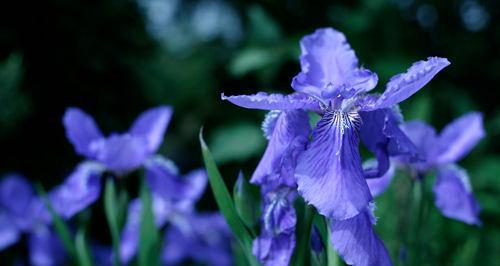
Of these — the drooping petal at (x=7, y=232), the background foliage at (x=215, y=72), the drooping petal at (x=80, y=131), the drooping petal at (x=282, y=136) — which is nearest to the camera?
the drooping petal at (x=282, y=136)

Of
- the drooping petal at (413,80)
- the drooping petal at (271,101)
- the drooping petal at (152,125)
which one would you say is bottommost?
the drooping petal at (152,125)

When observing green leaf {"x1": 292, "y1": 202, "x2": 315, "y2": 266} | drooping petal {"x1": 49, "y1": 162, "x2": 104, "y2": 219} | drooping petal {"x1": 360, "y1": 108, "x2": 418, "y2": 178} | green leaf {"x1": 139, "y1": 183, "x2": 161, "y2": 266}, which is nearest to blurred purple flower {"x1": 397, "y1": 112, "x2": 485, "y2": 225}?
drooping petal {"x1": 360, "y1": 108, "x2": 418, "y2": 178}

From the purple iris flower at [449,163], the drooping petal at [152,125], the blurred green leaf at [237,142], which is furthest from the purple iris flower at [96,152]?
the blurred green leaf at [237,142]

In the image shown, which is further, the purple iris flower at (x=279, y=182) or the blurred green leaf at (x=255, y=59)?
the blurred green leaf at (x=255, y=59)

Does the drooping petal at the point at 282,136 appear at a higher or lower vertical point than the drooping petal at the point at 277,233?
higher

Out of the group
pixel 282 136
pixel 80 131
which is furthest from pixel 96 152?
pixel 282 136

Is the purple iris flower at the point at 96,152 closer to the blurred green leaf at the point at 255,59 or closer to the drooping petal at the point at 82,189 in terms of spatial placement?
the drooping petal at the point at 82,189

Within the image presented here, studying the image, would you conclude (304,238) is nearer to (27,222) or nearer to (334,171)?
(334,171)
